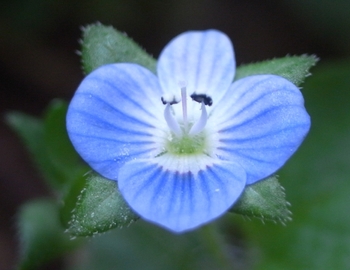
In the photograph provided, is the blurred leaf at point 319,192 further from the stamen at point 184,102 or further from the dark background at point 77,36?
the stamen at point 184,102

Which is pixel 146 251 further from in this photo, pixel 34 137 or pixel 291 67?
pixel 291 67

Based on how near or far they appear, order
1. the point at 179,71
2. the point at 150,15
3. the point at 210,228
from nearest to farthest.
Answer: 1. the point at 179,71
2. the point at 210,228
3. the point at 150,15

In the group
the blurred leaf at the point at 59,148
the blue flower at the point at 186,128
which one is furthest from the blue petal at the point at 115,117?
the blurred leaf at the point at 59,148

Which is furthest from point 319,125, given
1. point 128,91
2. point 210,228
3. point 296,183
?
point 128,91

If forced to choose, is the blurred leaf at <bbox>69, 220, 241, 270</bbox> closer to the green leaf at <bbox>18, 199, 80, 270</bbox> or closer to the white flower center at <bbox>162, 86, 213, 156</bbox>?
the green leaf at <bbox>18, 199, 80, 270</bbox>

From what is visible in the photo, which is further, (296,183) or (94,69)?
(296,183)

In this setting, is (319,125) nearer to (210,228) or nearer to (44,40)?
(210,228)
